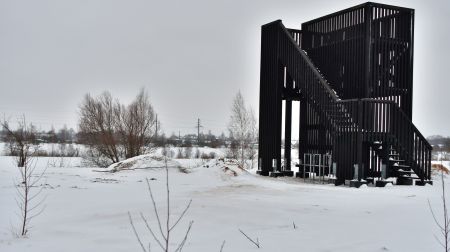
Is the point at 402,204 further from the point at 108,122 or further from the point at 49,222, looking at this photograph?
the point at 108,122

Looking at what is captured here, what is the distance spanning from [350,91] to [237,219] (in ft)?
33.9

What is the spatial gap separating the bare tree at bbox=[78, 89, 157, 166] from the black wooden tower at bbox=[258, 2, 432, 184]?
842 centimetres

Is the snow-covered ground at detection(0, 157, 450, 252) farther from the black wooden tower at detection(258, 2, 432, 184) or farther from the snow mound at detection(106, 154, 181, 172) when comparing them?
the snow mound at detection(106, 154, 181, 172)

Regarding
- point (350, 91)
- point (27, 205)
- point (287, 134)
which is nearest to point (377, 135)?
point (350, 91)

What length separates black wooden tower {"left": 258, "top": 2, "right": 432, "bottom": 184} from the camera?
13.9 m

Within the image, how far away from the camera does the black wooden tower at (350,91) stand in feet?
45.4

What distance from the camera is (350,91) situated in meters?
16.3

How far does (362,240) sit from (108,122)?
20.8m

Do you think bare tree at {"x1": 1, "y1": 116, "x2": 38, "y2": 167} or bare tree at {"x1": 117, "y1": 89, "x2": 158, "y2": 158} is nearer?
bare tree at {"x1": 1, "y1": 116, "x2": 38, "y2": 167}

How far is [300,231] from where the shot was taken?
638 centimetres

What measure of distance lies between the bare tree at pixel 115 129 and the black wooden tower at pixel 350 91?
331 inches

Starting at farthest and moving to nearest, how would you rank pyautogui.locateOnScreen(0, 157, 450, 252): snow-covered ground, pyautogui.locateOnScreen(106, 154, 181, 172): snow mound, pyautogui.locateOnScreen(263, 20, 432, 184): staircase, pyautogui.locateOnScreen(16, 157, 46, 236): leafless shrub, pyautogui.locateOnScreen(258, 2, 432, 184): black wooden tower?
pyautogui.locateOnScreen(106, 154, 181, 172): snow mound, pyautogui.locateOnScreen(258, 2, 432, 184): black wooden tower, pyautogui.locateOnScreen(263, 20, 432, 184): staircase, pyautogui.locateOnScreen(16, 157, 46, 236): leafless shrub, pyautogui.locateOnScreen(0, 157, 450, 252): snow-covered ground

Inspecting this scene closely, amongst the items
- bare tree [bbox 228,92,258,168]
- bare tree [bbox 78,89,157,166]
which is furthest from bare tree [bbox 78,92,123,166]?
bare tree [bbox 228,92,258,168]

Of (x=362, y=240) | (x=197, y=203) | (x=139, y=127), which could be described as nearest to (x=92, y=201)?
(x=197, y=203)
